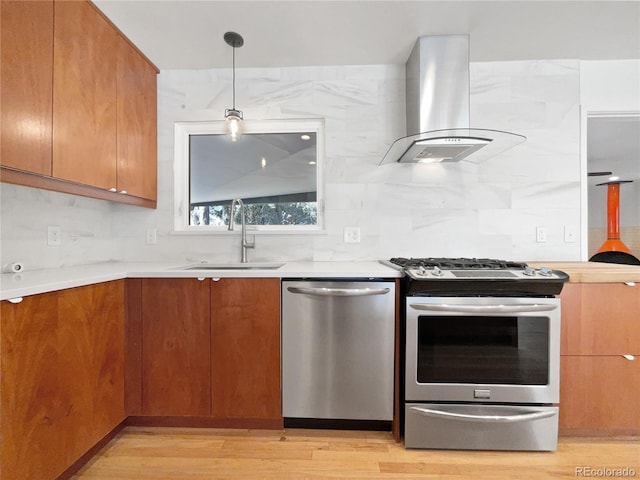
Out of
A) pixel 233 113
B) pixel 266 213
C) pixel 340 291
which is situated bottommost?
pixel 340 291

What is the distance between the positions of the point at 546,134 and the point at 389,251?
53.9 inches

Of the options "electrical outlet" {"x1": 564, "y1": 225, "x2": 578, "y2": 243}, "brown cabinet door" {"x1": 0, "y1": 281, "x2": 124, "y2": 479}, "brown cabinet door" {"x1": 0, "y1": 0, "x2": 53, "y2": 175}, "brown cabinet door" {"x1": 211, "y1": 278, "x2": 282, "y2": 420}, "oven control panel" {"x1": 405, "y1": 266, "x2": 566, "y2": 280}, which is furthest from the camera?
"electrical outlet" {"x1": 564, "y1": 225, "x2": 578, "y2": 243}

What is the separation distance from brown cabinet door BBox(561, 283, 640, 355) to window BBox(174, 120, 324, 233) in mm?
1527

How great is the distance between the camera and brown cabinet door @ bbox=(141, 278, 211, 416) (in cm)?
159

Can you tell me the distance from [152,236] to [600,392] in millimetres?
2866

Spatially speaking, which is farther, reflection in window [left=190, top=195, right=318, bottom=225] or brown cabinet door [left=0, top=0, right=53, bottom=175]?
reflection in window [left=190, top=195, right=318, bottom=225]

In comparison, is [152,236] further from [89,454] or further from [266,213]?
[89,454]

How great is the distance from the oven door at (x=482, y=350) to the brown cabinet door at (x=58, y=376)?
4.82 feet

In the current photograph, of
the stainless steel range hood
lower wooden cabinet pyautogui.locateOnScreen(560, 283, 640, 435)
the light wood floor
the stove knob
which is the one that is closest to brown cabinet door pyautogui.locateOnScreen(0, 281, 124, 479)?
the light wood floor

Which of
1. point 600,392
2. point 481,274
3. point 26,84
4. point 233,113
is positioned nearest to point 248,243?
point 233,113

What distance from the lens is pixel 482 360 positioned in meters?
1.50

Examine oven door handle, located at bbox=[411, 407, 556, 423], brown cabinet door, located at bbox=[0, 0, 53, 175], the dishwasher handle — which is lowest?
oven door handle, located at bbox=[411, 407, 556, 423]

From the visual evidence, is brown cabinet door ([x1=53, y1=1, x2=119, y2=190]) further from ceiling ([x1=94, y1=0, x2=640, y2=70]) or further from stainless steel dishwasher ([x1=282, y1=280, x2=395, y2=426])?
stainless steel dishwasher ([x1=282, y1=280, x2=395, y2=426])

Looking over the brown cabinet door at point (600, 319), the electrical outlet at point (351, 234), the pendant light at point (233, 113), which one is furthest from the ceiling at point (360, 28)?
the brown cabinet door at point (600, 319)
